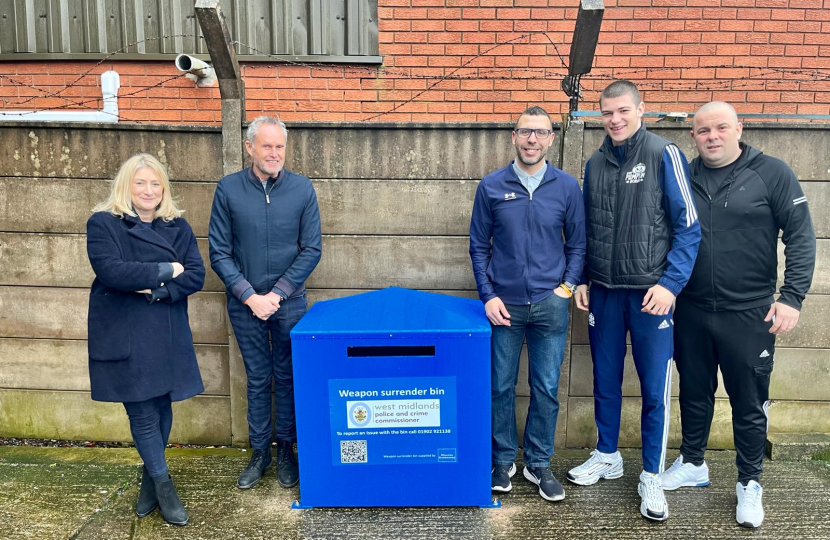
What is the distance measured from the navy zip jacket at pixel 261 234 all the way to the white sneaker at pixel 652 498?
1.98 meters

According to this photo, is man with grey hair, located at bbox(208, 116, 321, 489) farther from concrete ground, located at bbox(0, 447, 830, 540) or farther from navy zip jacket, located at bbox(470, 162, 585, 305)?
navy zip jacket, located at bbox(470, 162, 585, 305)

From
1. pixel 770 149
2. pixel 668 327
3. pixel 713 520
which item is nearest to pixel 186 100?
pixel 668 327

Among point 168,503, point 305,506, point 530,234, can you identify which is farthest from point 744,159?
point 168,503

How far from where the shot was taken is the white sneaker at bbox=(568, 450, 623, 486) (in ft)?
10.1

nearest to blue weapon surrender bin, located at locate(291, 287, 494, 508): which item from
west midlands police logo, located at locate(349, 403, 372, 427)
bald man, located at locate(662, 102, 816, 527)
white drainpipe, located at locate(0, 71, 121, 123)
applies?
west midlands police logo, located at locate(349, 403, 372, 427)

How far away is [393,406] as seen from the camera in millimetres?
2709

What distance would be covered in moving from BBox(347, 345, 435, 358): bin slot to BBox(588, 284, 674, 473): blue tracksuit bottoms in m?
0.90

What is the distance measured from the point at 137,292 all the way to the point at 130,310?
0.09 meters

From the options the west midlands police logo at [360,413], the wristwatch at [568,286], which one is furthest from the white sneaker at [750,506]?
the west midlands police logo at [360,413]

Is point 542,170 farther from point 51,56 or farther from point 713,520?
point 51,56

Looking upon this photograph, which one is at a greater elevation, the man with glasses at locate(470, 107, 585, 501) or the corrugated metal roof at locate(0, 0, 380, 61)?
the corrugated metal roof at locate(0, 0, 380, 61)

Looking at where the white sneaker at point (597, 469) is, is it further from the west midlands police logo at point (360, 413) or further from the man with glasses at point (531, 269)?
the west midlands police logo at point (360, 413)

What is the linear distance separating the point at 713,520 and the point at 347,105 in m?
3.33

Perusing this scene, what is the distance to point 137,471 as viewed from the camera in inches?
128
